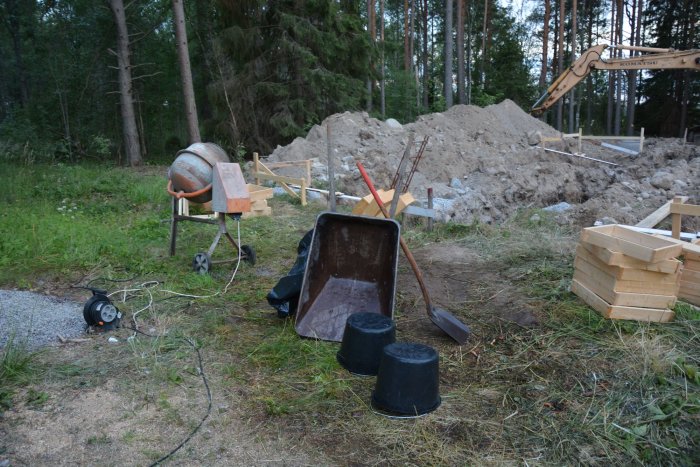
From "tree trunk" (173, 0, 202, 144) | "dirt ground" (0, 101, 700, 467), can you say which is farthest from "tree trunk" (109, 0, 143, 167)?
"dirt ground" (0, 101, 700, 467)

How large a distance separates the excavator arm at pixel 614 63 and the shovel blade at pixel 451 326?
1152cm

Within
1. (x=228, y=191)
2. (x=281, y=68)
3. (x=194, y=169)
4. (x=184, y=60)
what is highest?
(x=281, y=68)

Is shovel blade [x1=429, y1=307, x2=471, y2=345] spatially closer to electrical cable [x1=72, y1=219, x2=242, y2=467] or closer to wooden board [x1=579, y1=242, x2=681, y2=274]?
wooden board [x1=579, y1=242, x2=681, y2=274]

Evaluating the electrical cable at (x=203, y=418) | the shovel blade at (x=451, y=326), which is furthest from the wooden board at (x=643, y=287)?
the electrical cable at (x=203, y=418)

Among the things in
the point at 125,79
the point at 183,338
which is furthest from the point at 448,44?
the point at 183,338

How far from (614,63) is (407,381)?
15135 mm

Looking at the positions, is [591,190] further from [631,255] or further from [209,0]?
[209,0]

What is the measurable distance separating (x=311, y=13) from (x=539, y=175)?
9.51m

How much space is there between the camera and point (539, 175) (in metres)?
12.5

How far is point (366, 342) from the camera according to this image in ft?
10.7

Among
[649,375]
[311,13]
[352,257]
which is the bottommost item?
[649,375]

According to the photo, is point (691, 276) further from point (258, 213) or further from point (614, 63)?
point (614, 63)

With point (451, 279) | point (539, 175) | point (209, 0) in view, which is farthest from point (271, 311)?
point (209, 0)

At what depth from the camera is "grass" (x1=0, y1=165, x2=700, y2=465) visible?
8.69 ft
